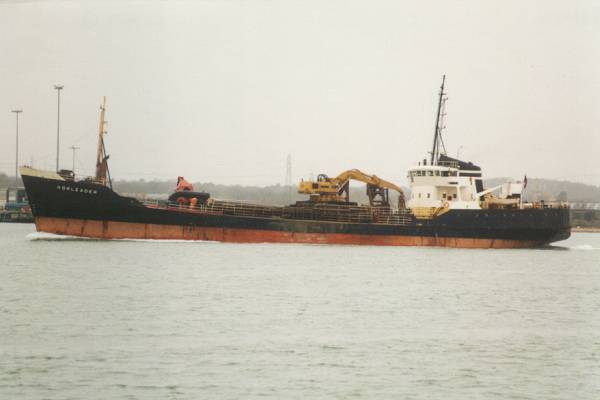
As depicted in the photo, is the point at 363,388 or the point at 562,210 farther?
the point at 562,210

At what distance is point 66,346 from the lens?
60.7 ft

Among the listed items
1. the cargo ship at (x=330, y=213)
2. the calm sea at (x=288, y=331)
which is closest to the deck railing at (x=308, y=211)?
the cargo ship at (x=330, y=213)

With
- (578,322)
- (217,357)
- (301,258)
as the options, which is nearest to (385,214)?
(301,258)

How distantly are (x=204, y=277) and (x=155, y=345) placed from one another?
12.8 meters

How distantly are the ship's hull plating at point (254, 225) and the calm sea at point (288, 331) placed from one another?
441 cm

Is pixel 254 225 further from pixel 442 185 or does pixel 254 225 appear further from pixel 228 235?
pixel 442 185

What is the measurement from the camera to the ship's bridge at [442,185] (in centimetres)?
5059

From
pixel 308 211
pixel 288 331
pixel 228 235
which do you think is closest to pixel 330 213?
pixel 308 211

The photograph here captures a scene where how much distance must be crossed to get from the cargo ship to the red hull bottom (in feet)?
0.17

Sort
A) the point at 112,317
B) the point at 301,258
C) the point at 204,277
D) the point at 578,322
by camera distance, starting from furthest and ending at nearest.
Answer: the point at 301,258 < the point at 204,277 < the point at 578,322 < the point at 112,317

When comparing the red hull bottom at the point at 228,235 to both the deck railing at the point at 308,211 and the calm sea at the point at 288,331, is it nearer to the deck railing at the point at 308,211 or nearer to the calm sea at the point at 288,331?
the deck railing at the point at 308,211

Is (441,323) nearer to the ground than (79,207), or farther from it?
nearer to the ground

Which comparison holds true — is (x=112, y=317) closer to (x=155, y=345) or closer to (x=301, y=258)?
(x=155, y=345)

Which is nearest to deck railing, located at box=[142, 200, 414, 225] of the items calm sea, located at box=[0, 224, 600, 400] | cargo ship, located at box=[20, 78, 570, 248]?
cargo ship, located at box=[20, 78, 570, 248]
